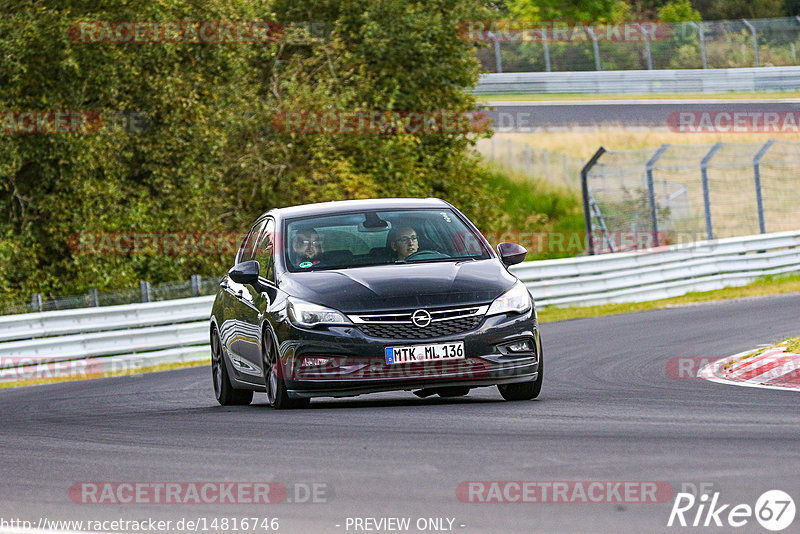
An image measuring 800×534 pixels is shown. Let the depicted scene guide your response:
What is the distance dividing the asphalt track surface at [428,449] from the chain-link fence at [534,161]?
27.8m

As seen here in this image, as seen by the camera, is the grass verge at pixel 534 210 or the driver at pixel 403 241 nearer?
the driver at pixel 403 241

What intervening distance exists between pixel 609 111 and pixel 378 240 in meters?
35.6

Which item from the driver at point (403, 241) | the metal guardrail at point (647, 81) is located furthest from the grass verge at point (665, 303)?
the metal guardrail at point (647, 81)

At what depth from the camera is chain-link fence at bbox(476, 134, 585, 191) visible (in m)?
40.6

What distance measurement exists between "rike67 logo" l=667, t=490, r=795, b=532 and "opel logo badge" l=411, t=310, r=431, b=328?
12.8 ft

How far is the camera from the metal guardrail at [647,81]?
46.8 m

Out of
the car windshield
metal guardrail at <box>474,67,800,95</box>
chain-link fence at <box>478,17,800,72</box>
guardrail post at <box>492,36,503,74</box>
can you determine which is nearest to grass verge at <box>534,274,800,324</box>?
the car windshield

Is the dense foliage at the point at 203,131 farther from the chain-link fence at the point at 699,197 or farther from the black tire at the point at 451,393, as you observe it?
the black tire at the point at 451,393

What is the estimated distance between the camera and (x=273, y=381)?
10500mm

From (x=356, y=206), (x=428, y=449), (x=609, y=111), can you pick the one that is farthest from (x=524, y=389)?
(x=609, y=111)

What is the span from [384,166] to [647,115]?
1286 centimetres

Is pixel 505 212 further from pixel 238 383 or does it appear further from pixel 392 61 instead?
pixel 238 383

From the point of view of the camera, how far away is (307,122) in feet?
111

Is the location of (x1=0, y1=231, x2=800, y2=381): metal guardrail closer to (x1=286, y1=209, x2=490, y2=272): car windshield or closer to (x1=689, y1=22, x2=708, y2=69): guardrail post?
(x1=286, y1=209, x2=490, y2=272): car windshield
